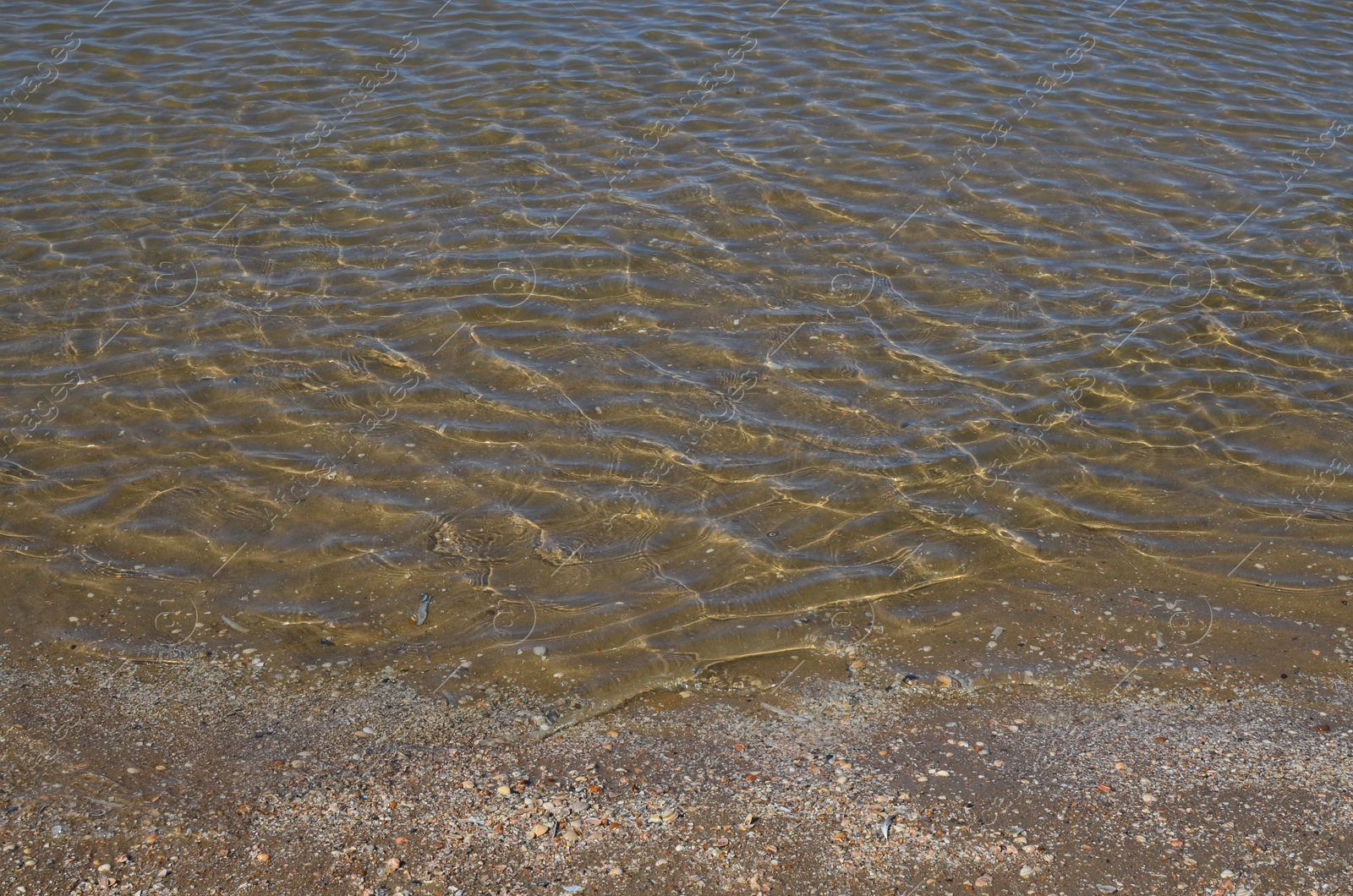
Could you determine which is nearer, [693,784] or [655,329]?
[693,784]

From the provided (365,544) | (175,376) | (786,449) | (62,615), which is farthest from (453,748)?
(175,376)

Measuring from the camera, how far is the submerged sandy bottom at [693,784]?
13.7 ft

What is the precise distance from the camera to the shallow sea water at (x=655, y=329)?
18.9 ft

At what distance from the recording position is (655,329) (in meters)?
7.73

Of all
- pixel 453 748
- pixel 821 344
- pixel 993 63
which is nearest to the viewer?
pixel 453 748

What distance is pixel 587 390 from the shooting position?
7156 mm

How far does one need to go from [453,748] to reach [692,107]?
699cm

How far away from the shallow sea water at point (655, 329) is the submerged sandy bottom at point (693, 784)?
32 cm

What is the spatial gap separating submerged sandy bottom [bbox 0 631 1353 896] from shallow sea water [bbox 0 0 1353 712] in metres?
0.32

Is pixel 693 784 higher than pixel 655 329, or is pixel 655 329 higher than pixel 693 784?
pixel 655 329

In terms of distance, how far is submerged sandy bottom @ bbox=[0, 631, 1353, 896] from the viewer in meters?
4.17

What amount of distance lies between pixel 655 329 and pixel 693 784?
3754 millimetres

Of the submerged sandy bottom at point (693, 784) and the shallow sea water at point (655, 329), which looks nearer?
the submerged sandy bottom at point (693, 784)

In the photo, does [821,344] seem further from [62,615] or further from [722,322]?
[62,615]
